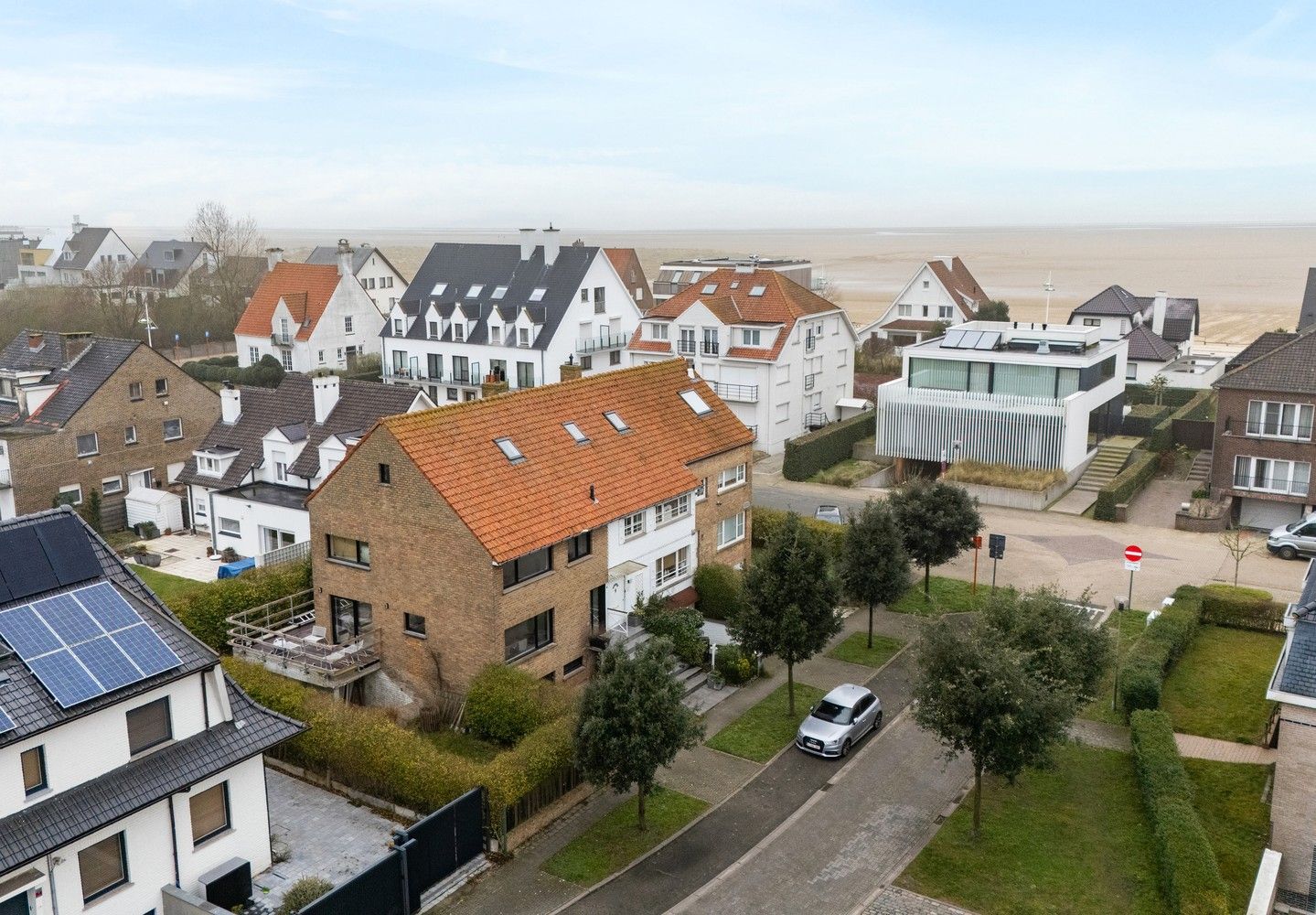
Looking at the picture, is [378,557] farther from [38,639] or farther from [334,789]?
[38,639]

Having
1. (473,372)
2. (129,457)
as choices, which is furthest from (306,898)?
(473,372)

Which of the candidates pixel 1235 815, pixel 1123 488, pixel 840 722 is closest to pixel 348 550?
pixel 840 722

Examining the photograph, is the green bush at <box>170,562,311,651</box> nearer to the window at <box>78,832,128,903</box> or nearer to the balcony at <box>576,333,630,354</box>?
the window at <box>78,832,128,903</box>

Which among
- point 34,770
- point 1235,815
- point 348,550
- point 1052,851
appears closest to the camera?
point 34,770

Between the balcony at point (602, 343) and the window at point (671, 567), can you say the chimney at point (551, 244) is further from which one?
the window at point (671, 567)

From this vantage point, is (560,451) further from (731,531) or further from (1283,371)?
(1283,371)

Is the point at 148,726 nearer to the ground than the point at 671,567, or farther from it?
farther from it

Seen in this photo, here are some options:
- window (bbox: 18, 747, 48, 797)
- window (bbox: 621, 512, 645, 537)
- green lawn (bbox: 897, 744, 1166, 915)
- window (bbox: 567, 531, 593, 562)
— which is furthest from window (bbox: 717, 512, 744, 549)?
window (bbox: 18, 747, 48, 797)
